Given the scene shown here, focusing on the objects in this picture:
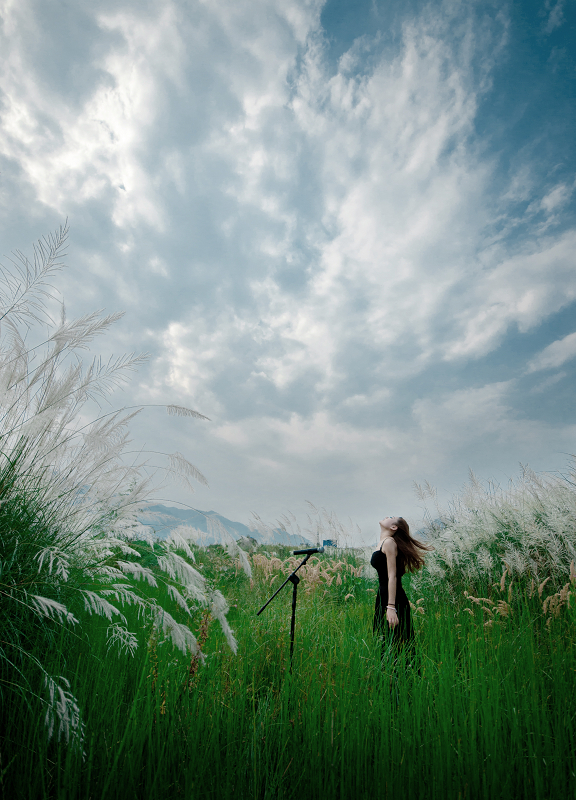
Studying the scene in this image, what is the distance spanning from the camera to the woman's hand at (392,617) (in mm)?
3408

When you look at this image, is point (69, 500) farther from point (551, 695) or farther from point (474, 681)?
point (551, 695)

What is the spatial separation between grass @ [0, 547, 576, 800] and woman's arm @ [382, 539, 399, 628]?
0.43 m

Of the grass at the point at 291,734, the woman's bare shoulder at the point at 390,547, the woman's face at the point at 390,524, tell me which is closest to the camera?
the grass at the point at 291,734

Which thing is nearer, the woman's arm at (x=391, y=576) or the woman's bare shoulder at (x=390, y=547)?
the woman's arm at (x=391, y=576)

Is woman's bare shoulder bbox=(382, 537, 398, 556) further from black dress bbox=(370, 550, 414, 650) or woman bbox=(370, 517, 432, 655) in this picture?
black dress bbox=(370, 550, 414, 650)

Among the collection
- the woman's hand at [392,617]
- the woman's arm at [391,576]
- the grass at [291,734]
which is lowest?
the grass at [291,734]

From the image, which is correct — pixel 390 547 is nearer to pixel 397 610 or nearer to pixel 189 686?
pixel 397 610

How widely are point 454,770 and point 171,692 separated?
155cm

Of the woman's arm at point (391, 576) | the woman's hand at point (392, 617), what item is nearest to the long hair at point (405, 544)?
the woman's arm at point (391, 576)

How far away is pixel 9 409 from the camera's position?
289 cm

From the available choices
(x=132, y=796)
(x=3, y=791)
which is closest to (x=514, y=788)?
(x=132, y=796)

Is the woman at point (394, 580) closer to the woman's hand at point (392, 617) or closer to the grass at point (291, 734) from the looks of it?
the woman's hand at point (392, 617)

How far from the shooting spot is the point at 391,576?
11.7 ft

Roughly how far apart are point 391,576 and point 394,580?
0.04 meters
